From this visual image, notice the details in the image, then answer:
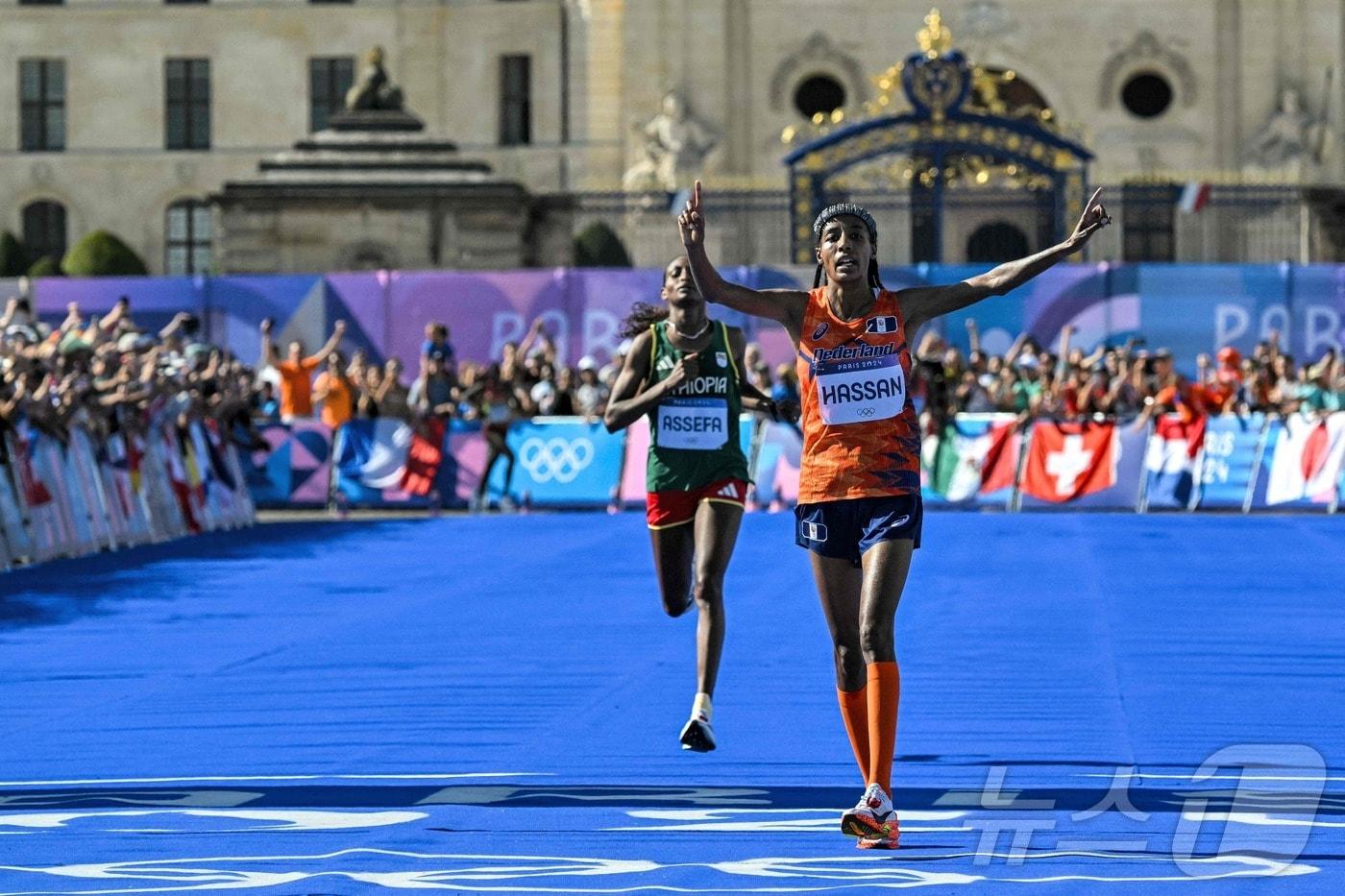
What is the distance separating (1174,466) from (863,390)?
2060 centimetres

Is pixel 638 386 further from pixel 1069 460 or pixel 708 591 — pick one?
pixel 1069 460

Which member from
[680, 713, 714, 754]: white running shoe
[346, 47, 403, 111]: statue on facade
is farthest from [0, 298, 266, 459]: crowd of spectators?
[346, 47, 403, 111]: statue on facade

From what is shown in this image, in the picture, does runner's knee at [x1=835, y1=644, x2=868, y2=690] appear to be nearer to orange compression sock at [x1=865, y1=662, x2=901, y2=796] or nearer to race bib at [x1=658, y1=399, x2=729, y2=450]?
orange compression sock at [x1=865, y1=662, x2=901, y2=796]

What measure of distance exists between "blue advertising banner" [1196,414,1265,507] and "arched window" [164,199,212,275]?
47.3m

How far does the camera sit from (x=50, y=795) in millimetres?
9648

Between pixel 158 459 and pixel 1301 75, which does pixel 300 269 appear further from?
pixel 1301 75

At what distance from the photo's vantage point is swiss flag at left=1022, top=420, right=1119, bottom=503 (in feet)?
95.5

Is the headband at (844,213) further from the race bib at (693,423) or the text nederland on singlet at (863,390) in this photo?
the race bib at (693,423)

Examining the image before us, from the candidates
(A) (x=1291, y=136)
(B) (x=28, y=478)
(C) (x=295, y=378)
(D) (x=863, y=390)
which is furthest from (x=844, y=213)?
(A) (x=1291, y=136)

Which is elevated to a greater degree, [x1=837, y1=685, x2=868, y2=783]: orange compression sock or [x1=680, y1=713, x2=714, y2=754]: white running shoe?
[x1=837, y1=685, x2=868, y2=783]: orange compression sock

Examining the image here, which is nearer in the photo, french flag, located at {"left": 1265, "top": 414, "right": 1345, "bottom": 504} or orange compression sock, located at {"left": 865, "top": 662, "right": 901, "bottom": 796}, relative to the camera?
orange compression sock, located at {"left": 865, "top": 662, "right": 901, "bottom": 796}

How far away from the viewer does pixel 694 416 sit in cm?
1165

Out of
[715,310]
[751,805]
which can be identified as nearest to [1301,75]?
[715,310]

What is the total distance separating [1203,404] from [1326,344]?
4637 mm
